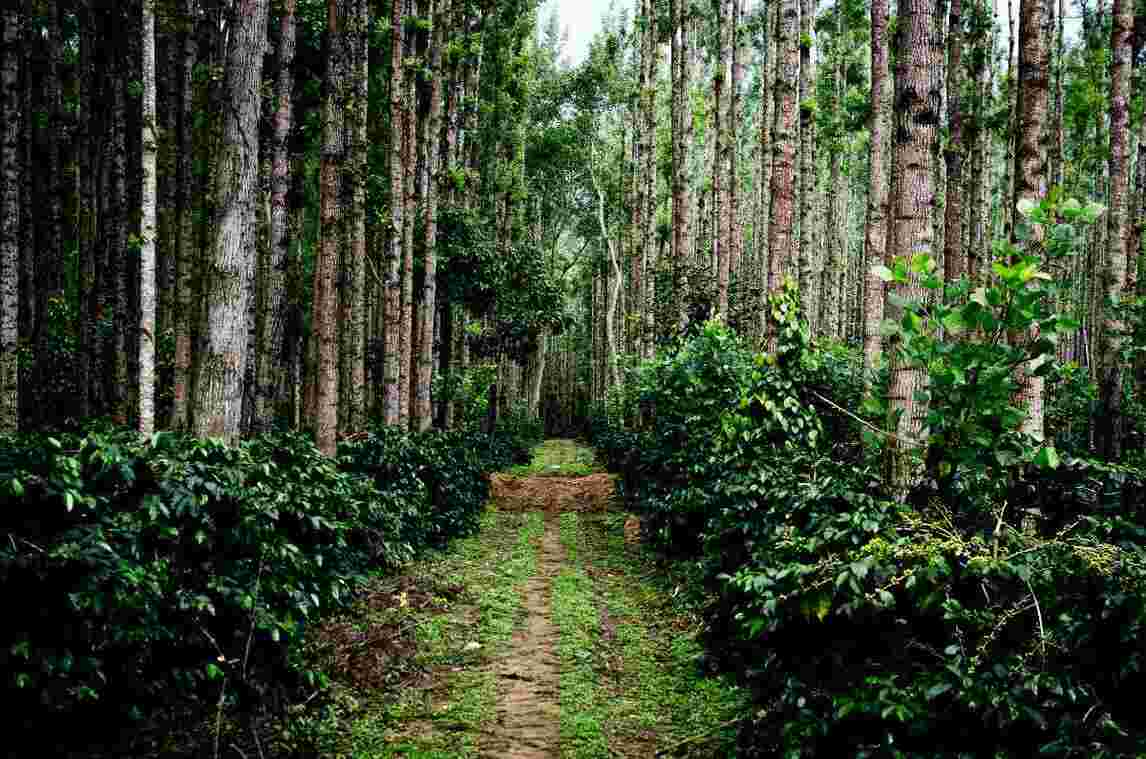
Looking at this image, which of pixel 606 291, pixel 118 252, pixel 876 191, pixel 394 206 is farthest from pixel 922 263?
pixel 606 291

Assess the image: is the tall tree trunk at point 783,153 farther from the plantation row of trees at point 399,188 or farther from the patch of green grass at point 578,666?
the patch of green grass at point 578,666

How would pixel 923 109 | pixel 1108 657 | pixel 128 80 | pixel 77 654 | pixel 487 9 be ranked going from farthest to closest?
pixel 487 9
pixel 128 80
pixel 923 109
pixel 77 654
pixel 1108 657

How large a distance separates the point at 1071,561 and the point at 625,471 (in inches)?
543

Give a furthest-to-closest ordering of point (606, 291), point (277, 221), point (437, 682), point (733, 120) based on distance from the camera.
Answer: point (606, 291) → point (733, 120) → point (277, 221) → point (437, 682)

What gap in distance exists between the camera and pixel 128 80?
1489cm

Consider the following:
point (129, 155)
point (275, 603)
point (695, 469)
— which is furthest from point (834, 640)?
point (129, 155)

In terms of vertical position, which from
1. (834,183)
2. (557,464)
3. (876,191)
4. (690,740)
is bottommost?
(557,464)

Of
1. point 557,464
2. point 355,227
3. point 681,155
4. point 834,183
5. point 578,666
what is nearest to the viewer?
point 578,666

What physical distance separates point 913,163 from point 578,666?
4203 mm

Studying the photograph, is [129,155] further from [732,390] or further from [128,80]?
[732,390]

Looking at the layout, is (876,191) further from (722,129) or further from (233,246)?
(233,246)

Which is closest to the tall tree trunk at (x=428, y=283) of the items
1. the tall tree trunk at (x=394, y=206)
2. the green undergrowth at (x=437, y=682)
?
the tall tree trunk at (x=394, y=206)

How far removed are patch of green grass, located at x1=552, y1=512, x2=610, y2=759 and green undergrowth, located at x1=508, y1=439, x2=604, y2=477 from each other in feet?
28.9

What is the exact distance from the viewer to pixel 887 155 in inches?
547
